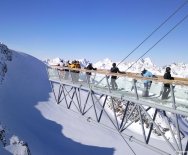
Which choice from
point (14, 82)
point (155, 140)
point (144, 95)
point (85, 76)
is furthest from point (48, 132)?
point (144, 95)

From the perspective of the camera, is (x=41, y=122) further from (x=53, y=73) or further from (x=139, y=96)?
(x=139, y=96)

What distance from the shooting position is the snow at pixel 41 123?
62344 mm

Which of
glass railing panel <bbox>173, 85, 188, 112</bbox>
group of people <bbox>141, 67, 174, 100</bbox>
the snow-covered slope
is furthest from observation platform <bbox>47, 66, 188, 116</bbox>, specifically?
the snow-covered slope

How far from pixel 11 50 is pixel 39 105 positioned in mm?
19222

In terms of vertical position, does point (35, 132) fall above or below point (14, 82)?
below

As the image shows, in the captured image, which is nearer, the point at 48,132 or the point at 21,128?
the point at 21,128

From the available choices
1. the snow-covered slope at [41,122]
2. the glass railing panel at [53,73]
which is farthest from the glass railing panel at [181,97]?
the snow-covered slope at [41,122]

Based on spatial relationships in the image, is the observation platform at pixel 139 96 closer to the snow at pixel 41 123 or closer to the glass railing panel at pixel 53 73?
the glass railing panel at pixel 53 73

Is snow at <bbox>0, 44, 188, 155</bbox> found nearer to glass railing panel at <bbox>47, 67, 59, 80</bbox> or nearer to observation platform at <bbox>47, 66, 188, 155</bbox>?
glass railing panel at <bbox>47, 67, 59, 80</bbox>

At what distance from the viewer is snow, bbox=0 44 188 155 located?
62.3m

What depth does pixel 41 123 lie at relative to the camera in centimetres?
6850

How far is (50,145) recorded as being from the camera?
2463 inches

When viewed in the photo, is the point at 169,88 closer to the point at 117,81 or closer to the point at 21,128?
the point at 117,81

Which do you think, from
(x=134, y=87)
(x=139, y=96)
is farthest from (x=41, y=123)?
(x=134, y=87)
